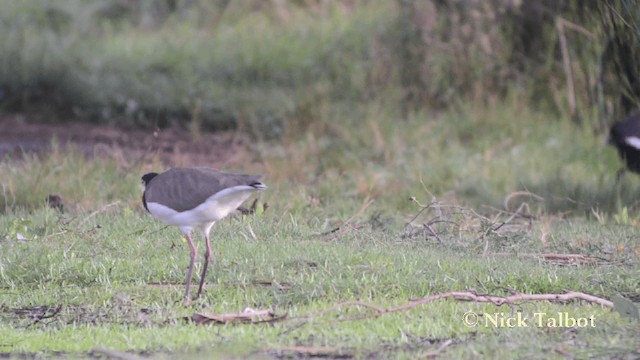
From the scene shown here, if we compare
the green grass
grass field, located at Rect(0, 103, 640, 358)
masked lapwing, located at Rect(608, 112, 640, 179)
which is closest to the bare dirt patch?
grass field, located at Rect(0, 103, 640, 358)

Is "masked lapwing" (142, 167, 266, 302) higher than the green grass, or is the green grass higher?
"masked lapwing" (142, 167, 266, 302)

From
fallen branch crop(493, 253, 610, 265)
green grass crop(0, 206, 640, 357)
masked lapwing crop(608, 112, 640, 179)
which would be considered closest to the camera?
green grass crop(0, 206, 640, 357)

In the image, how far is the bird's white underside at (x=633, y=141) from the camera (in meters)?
10.1

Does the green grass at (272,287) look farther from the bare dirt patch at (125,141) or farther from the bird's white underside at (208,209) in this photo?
the bare dirt patch at (125,141)

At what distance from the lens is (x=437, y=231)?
27.8 feet

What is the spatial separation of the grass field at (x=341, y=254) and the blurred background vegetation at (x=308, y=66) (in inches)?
42.6

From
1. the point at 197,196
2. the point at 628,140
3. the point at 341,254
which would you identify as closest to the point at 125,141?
the point at 628,140

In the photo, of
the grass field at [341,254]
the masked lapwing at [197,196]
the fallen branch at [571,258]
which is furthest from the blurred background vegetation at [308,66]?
the masked lapwing at [197,196]

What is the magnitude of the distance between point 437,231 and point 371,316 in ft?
8.26

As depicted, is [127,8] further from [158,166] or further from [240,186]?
[240,186]

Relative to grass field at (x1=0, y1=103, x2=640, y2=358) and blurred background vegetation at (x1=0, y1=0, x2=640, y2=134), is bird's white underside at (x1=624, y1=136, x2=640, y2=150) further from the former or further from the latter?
blurred background vegetation at (x1=0, y1=0, x2=640, y2=134)

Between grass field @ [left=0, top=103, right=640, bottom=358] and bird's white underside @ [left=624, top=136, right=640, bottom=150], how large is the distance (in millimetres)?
398

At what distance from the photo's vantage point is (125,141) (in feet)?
41.2

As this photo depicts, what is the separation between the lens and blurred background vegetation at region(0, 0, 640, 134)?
1301 centimetres
